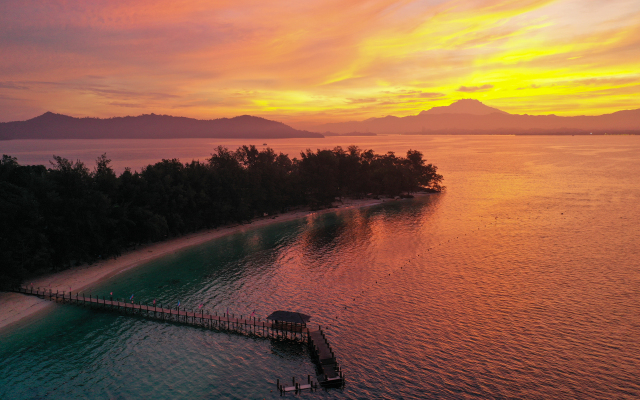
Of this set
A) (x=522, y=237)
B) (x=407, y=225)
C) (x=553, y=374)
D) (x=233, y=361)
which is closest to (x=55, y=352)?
(x=233, y=361)

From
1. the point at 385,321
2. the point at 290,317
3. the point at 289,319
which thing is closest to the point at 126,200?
the point at 290,317

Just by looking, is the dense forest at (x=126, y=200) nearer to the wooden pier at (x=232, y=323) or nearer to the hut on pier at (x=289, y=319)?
the wooden pier at (x=232, y=323)

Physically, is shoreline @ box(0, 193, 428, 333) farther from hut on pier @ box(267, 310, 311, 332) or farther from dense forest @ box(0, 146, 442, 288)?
hut on pier @ box(267, 310, 311, 332)

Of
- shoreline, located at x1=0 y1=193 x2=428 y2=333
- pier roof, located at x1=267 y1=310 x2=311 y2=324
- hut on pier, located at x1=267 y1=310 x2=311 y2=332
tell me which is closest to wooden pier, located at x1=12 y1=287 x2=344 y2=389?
hut on pier, located at x1=267 y1=310 x2=311 y2=332

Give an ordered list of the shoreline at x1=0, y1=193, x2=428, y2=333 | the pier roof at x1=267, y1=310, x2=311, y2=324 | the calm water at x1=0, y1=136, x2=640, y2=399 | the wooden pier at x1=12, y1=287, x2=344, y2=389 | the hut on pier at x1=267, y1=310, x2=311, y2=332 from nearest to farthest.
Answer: the calm water at x1=0, y1=136, x2=640, y2=399 → the wooden pier at x1=12, y1=287, x2=344, y2=389 → the pier roof at x1=267, y1=310, x2=311, y2=324 → the hut on pier at x1=267, y1=310, x2=311, y2=332 → the shoreline at x1=0, y1=193, x2=428, y2=333

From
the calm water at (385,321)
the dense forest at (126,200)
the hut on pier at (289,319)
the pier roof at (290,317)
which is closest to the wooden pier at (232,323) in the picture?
the hut on pier at (289,319)

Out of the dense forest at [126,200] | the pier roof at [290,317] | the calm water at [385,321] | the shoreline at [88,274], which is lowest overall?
the calm water at [385,321]
